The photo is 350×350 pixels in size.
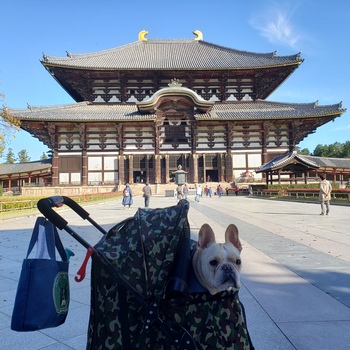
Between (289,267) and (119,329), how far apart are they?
3.46 meters

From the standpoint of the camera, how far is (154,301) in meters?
1.29

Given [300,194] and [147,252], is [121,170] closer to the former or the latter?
[300,194]

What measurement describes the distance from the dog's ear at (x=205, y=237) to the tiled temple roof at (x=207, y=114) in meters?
27.2

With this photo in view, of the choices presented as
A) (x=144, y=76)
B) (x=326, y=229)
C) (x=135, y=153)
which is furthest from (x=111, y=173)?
(x=326, y=229)

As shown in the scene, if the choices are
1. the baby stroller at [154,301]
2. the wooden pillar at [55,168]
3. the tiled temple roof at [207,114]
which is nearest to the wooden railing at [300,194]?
→ the tiled temple roof at [207,114]

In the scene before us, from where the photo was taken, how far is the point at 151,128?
98.0 ft

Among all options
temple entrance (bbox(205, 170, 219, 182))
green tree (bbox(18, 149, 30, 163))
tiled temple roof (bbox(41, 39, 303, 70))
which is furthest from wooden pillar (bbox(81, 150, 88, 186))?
green tree (bbox(18, 149, 30, 163))

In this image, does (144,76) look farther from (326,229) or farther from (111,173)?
(326,229)

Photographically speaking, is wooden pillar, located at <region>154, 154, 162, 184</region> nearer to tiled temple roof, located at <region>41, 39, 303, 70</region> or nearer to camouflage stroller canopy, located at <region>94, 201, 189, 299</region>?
tiled temple roof, located at <region>41, 39, 303, 70</region>

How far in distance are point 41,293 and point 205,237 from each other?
81cm

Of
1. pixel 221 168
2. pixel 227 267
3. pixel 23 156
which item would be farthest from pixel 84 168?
pixel 23 156

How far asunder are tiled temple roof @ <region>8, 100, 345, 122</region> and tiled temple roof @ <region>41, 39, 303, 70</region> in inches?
162

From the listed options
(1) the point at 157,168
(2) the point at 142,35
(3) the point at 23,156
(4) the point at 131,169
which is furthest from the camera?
(3) the point at 23,156

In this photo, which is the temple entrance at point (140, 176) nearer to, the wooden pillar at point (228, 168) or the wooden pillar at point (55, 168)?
the wooden pillar at point (55, 168)
